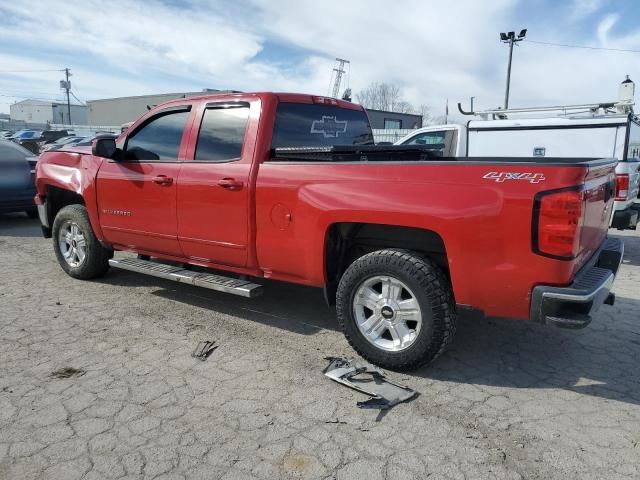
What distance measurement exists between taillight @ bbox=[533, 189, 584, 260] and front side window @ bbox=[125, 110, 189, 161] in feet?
10.2

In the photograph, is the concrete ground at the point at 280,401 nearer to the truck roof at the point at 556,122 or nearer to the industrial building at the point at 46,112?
the truck roof at the point at 556,122

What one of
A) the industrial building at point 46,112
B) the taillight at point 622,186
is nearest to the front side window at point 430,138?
the taillight at point 622,186

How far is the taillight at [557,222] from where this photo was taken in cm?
283

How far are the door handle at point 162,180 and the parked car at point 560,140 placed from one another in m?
4.31

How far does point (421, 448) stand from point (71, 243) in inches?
182

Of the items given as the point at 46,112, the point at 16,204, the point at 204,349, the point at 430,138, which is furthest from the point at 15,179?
the point at 46,112

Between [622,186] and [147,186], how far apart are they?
633 centimetres

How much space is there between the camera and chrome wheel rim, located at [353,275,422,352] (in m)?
3.45

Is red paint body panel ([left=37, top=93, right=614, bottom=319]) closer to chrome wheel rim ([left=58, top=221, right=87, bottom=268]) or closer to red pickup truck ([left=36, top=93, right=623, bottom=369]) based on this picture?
red pickup truck ([left=36, top=93, right=623, bottom=369])

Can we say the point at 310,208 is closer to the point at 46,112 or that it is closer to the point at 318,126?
the point at 318,126

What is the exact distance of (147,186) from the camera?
15.6ft

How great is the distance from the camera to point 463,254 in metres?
3.14

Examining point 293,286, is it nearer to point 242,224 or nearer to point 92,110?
point 242,224

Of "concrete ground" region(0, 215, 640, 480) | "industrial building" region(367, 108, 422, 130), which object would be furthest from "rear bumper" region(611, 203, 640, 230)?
"industrial building" region(367, 108, 422, 130)
